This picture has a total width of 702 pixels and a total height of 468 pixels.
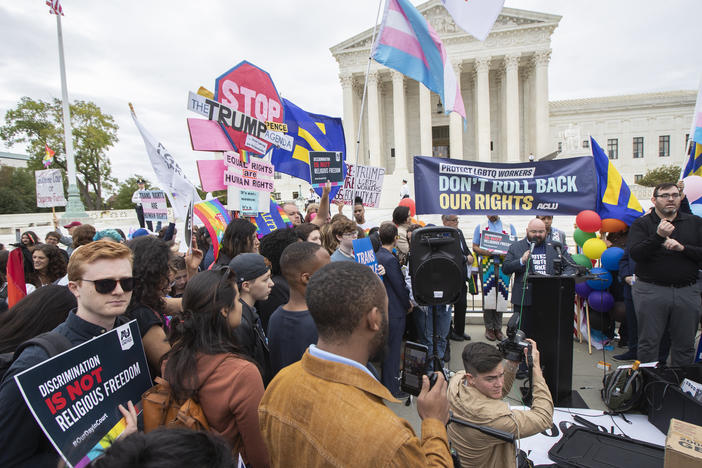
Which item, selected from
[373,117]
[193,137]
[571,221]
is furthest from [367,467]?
[373,117]

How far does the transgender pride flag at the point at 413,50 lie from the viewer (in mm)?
6242

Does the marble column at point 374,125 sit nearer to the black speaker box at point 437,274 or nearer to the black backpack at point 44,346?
the black speaker box at point 437,274

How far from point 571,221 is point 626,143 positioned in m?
40.6

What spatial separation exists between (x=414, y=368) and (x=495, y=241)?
4.91 meters

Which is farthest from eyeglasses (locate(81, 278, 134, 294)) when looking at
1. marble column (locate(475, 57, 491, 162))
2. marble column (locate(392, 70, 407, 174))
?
marble column (locate(475, 57, 491, 162))

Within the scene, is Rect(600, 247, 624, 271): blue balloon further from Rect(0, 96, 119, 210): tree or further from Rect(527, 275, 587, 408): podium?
Rect(0, 96, 119, 210): tree

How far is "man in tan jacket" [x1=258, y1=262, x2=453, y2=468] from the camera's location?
104 centimetres

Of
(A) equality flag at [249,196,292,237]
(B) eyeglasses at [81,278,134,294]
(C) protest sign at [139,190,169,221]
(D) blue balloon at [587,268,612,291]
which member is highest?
(C) protest sign at [139,190,169,221]

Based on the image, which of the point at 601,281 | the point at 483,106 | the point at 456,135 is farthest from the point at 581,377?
the point at 483,106

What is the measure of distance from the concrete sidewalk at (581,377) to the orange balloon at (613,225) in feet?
5.16

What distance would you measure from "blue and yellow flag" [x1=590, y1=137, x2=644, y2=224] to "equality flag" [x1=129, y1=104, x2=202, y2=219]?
5413 millimetres

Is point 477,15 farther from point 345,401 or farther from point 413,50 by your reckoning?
point 345,401

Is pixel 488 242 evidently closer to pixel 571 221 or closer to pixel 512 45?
pixel 571 221

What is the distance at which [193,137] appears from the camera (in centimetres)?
489
